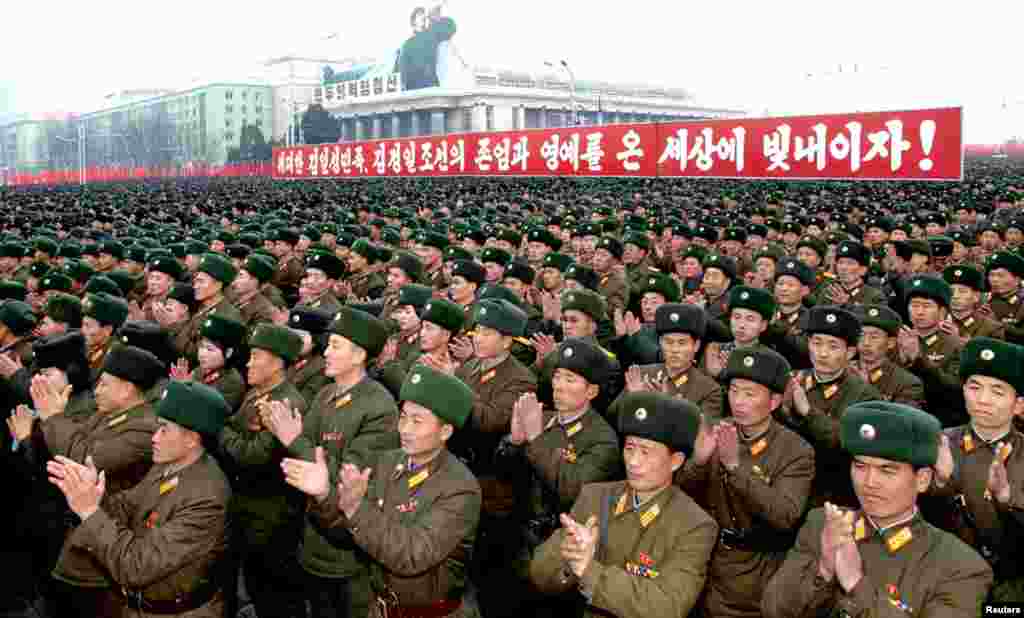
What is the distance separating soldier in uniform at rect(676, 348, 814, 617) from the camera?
13.1 feet

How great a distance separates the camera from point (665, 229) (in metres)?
14.6

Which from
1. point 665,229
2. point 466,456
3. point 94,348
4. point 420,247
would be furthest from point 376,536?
point 665,229

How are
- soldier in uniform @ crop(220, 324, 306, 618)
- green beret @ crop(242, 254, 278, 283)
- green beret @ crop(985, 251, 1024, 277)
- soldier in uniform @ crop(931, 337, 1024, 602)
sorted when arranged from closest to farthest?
1. soldier in uniform @ crop(931, 337, 1024, 602)
2. soldier in uniform @ crop(220, 324, 306, 618)
3. green beret @ crop(985, 251, 1024, 277)
4. green beret @ crop(242, 254, 278, 283)

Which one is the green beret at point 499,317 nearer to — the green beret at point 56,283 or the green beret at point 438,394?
the green beret at point 438,394

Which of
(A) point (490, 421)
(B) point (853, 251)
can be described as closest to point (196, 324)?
(A) point (490, 421)

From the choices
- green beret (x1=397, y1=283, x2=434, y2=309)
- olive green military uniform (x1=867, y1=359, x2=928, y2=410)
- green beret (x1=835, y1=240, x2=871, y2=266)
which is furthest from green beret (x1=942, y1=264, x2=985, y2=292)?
green beret (x1=397, y1=283, x2=434, y2=309)

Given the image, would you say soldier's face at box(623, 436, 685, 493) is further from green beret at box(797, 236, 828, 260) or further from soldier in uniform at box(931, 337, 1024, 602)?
green beret at box(797, 236, 828, 260)

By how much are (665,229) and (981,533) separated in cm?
1077

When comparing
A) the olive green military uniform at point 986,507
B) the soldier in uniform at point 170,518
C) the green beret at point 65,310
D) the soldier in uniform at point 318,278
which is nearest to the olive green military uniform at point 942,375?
the olive green military uniform at point 986,507

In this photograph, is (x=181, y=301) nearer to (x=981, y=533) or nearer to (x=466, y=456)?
(x=466, y=456)

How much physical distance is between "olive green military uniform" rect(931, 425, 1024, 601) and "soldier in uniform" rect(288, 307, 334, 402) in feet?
12.4

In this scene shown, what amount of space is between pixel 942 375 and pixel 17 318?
6958 millimetres

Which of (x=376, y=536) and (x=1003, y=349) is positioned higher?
(x=1003, y=349)

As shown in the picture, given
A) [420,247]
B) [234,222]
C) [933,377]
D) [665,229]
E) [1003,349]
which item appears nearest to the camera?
[1003,349]
